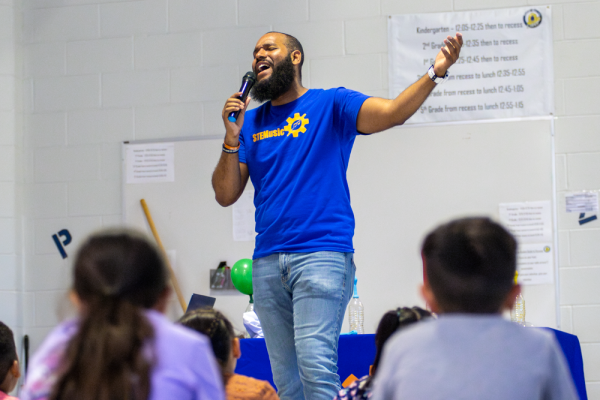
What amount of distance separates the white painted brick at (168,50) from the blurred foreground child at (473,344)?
9.08ft

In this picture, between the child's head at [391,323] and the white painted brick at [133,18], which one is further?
the white painted brick at [133,18]

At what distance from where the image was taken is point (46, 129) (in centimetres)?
359

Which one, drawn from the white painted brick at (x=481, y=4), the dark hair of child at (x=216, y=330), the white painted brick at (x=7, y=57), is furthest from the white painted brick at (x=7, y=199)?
the white painted brick at (x=481, y=4)

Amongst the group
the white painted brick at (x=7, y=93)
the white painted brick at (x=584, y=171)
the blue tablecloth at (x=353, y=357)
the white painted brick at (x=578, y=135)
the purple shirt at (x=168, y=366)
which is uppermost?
the white painted brick at (x=7, y=93)

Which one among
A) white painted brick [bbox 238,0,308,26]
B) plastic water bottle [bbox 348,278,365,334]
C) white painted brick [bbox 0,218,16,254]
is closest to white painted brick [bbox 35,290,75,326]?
white painted brick [bbox 0,218,16,254]

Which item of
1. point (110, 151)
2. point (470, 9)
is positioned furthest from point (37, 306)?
point (470, 9)

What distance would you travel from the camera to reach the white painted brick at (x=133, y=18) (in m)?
Result: 3.56

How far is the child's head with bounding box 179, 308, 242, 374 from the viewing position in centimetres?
135

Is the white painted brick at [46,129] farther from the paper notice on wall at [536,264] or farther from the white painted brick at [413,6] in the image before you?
the paper notice on wall at [536,264]

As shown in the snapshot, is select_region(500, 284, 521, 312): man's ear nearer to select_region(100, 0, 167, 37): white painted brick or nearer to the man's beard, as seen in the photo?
the man's beard

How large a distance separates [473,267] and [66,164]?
120 inches

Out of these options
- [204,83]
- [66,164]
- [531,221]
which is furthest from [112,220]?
[531,221]

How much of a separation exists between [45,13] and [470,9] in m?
2.39

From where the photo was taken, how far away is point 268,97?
203cm
